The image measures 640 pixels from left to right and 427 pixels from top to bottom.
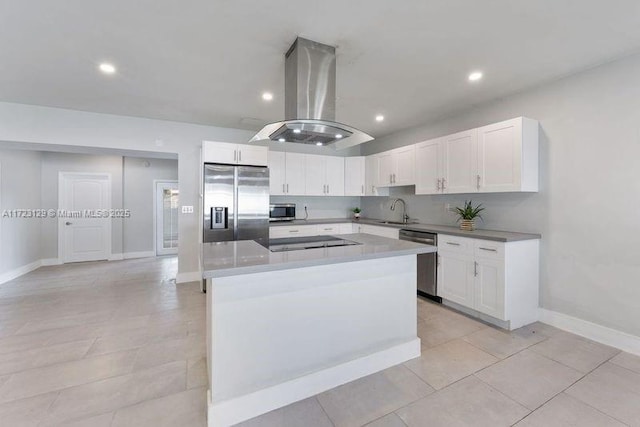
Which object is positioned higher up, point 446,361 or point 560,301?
point 560,301

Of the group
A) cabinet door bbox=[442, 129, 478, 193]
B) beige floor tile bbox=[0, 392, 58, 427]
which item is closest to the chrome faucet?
cabinet door bbox=[442, 129, 478, 193]

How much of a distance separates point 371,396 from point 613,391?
1685mm

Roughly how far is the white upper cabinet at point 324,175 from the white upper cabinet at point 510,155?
257 centimetres

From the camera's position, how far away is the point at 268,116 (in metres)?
4.06

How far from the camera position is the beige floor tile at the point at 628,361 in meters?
2.17

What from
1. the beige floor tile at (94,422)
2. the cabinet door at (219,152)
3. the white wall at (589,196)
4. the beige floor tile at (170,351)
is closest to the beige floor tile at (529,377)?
the white wall at (589,196)

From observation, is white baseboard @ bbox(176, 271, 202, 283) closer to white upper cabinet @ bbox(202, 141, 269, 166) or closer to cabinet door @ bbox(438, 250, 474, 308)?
white upper cabinet @ bbox(202, 141, 269, 166)

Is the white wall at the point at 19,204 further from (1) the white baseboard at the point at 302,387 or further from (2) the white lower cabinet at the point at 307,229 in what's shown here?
(1) the white baseboard at the point at 302,387

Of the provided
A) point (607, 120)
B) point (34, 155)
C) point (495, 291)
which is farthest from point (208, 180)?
point (607, 120)

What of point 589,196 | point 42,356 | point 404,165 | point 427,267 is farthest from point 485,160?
point 42,356

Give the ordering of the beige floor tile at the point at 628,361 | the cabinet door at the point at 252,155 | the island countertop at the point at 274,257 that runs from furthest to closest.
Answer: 1. the cabinet door at the point at 252,155
2. the beige floor tile at the point at 628,361
3. the island countertop at the point at 274,257

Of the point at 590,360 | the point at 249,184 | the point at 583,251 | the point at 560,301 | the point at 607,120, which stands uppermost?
the point at 607,120

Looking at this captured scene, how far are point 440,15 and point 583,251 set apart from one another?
2.59 metres

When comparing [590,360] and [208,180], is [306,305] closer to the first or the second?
[590,360]
